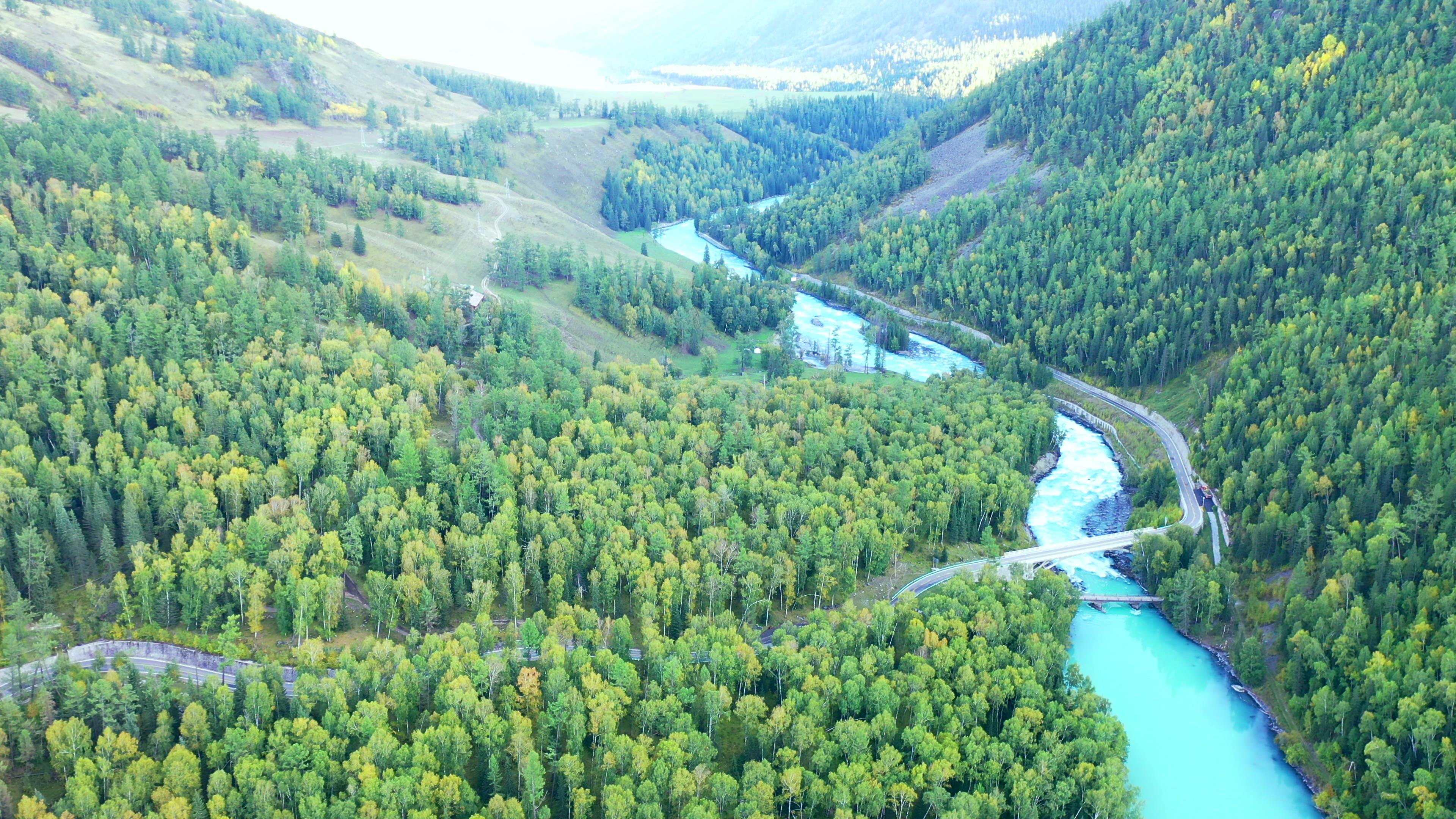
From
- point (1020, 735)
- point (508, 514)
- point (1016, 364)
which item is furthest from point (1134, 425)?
point (508, 514)

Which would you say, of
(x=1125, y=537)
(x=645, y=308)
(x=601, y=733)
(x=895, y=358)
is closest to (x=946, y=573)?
(x=1125, y=537)

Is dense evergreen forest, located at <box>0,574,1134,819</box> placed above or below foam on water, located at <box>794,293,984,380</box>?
below

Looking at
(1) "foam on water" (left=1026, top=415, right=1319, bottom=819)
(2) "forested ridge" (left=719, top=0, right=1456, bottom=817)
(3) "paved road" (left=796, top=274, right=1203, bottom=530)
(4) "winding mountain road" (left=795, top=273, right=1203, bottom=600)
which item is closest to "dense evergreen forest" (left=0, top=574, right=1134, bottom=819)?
(1) "foam on water" (left=1026, top=415, right=1319, bottom=819)

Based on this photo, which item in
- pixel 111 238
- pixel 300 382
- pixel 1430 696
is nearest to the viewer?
pixel 1430 696

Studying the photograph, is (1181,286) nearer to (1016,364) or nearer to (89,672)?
(1016,364)

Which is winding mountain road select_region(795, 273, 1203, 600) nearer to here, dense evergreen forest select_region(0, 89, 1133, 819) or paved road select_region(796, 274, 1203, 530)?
paved road select_region(796, 274, 1203, 530)

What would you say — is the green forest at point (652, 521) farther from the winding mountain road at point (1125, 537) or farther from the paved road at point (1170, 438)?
the winding mountain road at point (1125, 537)
